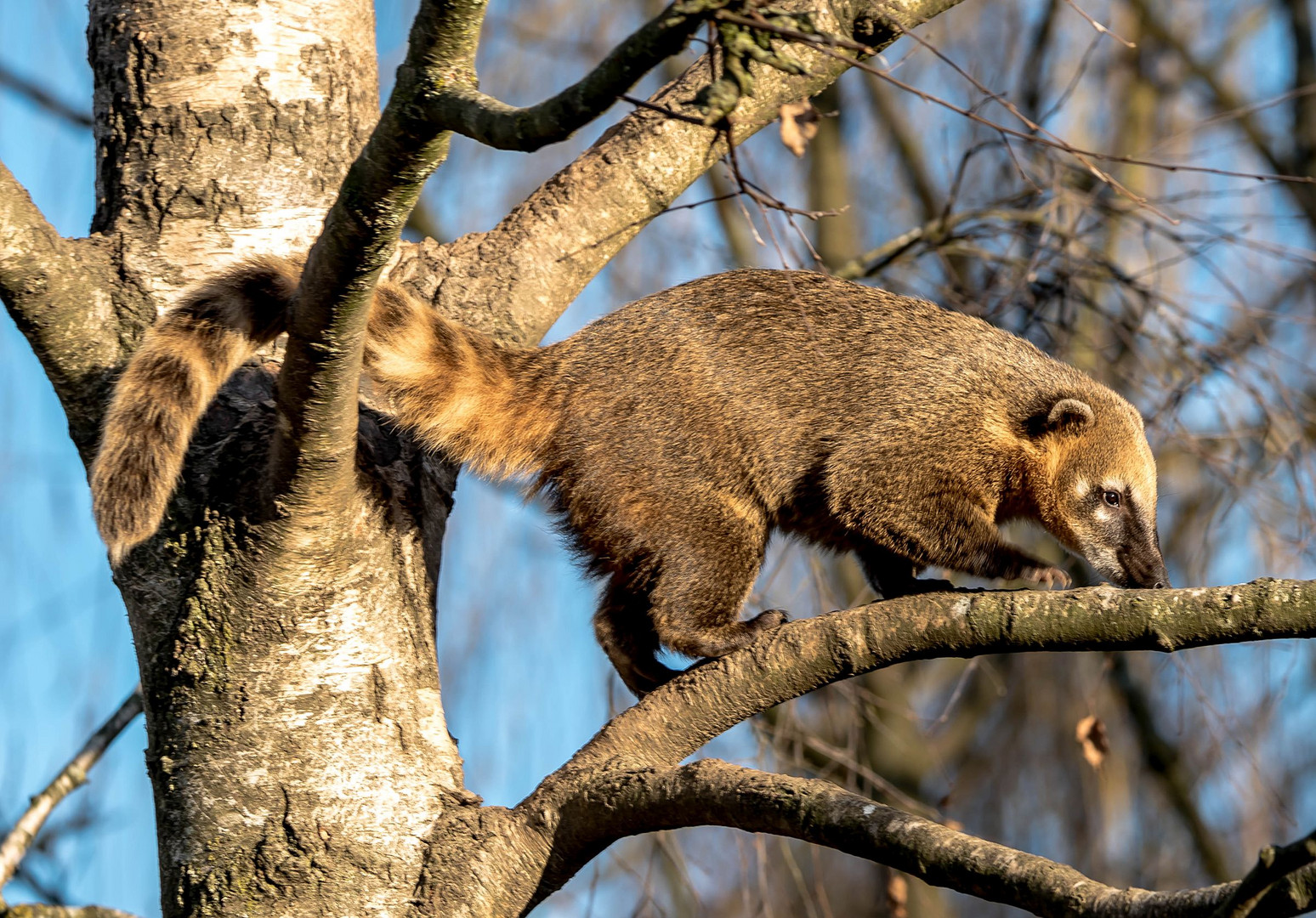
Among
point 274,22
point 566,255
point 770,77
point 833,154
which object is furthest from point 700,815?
point 833,154

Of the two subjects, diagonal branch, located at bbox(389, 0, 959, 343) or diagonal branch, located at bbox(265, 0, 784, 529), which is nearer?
diagonal branch, located at bbox(265, 0, 784, 529)

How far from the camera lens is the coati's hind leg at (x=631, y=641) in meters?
3.83

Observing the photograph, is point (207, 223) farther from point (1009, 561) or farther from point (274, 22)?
point (1009, 561)

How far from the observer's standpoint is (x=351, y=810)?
8.69 ft

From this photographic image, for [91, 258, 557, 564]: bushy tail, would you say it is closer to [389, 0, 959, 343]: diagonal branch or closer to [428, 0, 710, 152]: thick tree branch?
[389, 0, 959, 343]: diagonal branch

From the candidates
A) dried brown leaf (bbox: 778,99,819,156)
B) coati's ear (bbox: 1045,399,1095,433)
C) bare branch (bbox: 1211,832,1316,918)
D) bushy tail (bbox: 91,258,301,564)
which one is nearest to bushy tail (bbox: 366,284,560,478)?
bushy tail (bbox: 91,258,301,564)

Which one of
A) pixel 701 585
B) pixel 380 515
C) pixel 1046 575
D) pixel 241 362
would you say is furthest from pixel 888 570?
pixel 241 362

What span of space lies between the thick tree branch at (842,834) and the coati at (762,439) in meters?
1.10

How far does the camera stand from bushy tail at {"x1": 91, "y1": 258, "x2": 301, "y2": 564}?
263 centimetres

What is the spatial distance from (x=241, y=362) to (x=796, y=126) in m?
1.43

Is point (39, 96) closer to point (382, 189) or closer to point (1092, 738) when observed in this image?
point (382, 189)

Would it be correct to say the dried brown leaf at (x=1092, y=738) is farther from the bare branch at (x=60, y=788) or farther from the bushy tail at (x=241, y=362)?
the bare branch at (x=60, y=788)

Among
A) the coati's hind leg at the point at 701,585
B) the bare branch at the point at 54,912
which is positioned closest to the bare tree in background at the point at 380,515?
the bare branch at the point at 54,912

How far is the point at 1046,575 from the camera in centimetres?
383
